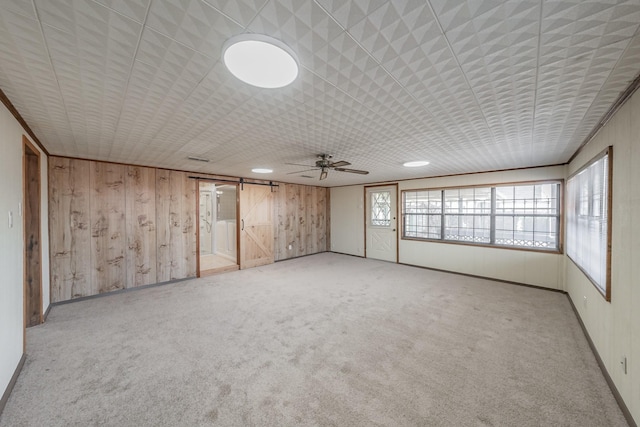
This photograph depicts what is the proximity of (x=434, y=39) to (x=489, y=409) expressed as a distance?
7.65ft

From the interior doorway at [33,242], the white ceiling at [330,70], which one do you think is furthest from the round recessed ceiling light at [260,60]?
the interior doorway at [33,242]

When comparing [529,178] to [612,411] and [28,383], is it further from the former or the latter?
[28,383]

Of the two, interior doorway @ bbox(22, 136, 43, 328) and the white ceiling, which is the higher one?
the white ceiling

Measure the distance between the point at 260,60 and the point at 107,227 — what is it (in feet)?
14.1

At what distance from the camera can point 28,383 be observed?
6.20 ft

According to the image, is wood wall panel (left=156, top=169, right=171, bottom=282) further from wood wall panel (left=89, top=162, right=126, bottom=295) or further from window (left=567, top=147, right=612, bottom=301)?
window (left=567, top=147, right=612, bottom=301)

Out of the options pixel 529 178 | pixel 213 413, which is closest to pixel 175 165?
pixel 213 413

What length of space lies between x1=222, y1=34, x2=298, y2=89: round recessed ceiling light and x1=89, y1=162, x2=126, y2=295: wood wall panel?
12.9 ft

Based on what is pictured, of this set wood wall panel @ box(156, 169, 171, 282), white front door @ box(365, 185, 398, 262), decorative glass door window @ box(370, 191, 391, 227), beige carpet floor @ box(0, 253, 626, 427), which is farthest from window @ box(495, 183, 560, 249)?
wood wall panel @ box(156, 169, 171, 282)

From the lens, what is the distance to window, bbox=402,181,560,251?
4273 mm

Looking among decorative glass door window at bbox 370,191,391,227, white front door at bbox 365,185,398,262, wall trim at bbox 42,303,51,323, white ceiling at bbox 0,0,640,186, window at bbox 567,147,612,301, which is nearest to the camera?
white ceiling at bbox 0,0,640,186

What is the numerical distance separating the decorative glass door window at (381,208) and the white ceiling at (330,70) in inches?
148

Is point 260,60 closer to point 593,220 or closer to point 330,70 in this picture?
point 330,70

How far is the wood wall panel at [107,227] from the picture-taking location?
12.5 ft
